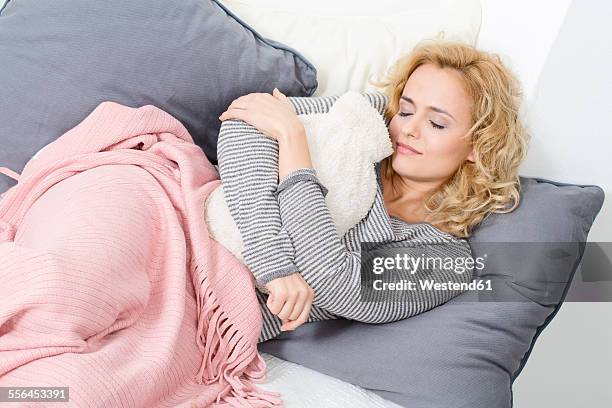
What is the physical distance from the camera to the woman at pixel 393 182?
1.15 m

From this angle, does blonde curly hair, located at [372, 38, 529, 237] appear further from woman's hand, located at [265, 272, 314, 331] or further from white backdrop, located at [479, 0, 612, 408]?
woman's hand, located at [265, 272, 314, 331]

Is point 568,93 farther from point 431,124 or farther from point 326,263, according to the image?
point 326,263

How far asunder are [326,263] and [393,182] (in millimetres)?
349

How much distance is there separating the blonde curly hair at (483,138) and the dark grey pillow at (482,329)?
0.13 feet

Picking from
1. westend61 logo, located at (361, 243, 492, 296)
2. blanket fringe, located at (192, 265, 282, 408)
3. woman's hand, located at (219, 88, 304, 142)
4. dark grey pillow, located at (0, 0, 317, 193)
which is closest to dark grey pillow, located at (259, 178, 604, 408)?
westend61 logo, located at (361, 243, 492, 296)

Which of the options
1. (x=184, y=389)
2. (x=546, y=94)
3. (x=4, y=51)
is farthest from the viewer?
(x=546, y=94)

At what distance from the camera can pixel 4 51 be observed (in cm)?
125

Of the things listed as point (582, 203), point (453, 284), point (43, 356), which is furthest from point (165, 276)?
point (582, 203)

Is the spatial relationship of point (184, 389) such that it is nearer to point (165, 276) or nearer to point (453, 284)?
point (165, 276)

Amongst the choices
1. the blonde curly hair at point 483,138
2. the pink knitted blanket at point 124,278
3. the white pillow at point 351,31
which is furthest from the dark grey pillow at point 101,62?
the blonde curly hair at point 483,138

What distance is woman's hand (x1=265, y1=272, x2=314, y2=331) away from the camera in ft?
3.66

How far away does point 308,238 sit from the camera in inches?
45.0

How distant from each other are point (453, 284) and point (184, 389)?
537mm

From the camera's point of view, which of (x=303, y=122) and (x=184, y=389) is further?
(x=303, y=122)
